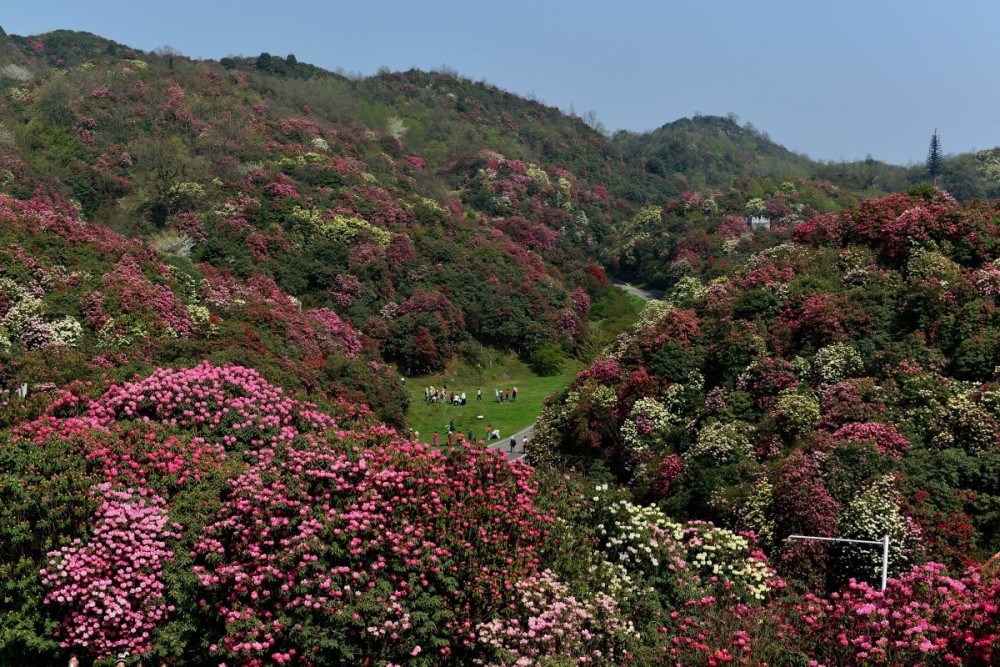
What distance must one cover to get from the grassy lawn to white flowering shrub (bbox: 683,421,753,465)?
572 inches

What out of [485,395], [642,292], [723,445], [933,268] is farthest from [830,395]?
[642,292]

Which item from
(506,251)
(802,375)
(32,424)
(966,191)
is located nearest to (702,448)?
(802,375)

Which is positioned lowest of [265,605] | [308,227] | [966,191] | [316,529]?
[265,605]

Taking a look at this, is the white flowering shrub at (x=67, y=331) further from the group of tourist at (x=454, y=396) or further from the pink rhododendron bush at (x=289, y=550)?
the group of tourist at (x=454, y=396)

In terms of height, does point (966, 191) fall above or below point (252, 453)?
above

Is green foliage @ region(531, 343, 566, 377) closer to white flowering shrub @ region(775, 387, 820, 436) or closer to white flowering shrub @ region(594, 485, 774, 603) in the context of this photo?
white flowering shrub @ region(775, 387, 820, 436)

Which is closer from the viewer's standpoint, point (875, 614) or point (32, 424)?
point (875, 614)

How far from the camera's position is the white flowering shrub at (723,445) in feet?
80.6

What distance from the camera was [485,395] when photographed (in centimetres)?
4762

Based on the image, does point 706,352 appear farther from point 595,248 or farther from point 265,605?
point 595,248

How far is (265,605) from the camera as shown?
48.6 feet

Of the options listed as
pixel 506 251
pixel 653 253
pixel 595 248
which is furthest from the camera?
pixel 595 248

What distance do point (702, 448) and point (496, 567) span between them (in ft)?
36.0

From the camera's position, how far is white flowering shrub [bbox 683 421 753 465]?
2456cm
